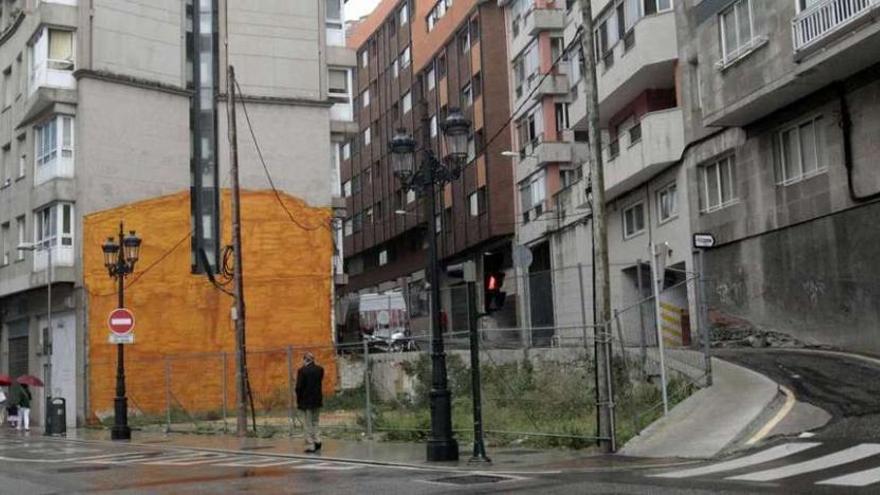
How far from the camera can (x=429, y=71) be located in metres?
57.7

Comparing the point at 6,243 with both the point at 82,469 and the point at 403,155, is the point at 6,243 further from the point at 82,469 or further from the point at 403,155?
the point at 403,155

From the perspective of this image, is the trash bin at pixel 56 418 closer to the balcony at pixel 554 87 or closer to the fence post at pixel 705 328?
the fence post at pixel 705 328

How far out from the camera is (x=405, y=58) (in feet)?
202

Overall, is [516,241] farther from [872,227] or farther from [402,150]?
[402,150]

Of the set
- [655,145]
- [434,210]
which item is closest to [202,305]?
[655,145]

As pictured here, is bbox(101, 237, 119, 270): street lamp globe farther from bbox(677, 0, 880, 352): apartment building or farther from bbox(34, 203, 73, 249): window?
bbox(677, 0, 880, 352): apartment building

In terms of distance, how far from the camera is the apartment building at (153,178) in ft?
111

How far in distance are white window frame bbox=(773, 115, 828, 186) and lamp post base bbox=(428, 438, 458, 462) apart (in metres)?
11.7

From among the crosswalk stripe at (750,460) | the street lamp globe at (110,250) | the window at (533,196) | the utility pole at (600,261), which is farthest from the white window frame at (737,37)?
the window at (533,196)

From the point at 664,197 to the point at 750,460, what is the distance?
1869cm

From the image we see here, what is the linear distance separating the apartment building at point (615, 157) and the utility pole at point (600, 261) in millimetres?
5771

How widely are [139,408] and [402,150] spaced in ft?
67.9

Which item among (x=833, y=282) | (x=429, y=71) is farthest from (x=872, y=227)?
(x=429, y=71)

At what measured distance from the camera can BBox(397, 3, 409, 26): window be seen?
61594 mm
